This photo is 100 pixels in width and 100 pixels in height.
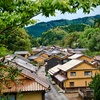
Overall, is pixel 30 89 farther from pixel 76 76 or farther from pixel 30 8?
pixel 76 76

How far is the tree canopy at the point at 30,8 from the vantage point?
15.6ft

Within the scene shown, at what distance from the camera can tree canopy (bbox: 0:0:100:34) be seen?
15.6ft

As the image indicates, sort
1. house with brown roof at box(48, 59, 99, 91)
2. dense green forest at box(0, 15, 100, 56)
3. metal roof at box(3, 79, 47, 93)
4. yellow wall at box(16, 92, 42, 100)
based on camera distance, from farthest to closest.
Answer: house with brown roof at box(48, 59, 99, 91) < yellow wall at box(16, 92, 42, 100) < metal roof at box(3, 79, 47, 93) < dense green forest at box(0, 15, 100, 56)

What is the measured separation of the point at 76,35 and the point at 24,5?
328 ft

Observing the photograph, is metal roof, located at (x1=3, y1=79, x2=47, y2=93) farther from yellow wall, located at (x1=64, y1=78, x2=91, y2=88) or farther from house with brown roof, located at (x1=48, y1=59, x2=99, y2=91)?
yellow wall, located at (x1=64, y1=78, x2=91, y2=88)

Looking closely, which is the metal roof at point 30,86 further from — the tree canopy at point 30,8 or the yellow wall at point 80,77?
the yellow wall at point 80,77

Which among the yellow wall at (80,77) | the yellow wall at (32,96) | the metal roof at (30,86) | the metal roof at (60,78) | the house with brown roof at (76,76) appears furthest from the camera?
the metal roof at (60,78)

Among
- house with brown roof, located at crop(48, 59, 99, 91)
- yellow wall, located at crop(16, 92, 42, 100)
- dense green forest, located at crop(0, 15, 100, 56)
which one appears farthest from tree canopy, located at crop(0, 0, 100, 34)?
house with brown roof, located at crop(48, 59, 99, 91)

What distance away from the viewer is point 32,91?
14.1 m

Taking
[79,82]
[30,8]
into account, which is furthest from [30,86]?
[79,82]

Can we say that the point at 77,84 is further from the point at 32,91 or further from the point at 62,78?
the point at 32,91

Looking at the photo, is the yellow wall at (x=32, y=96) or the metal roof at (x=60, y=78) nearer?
the yellow wall at (x=32, y=96)

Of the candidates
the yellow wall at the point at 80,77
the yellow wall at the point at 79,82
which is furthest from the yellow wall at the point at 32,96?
the yellow wall at the point at 79,82

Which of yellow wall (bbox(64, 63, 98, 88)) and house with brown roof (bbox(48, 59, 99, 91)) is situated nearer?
house with brown roof (bbox(48, 59, 99, 91))
